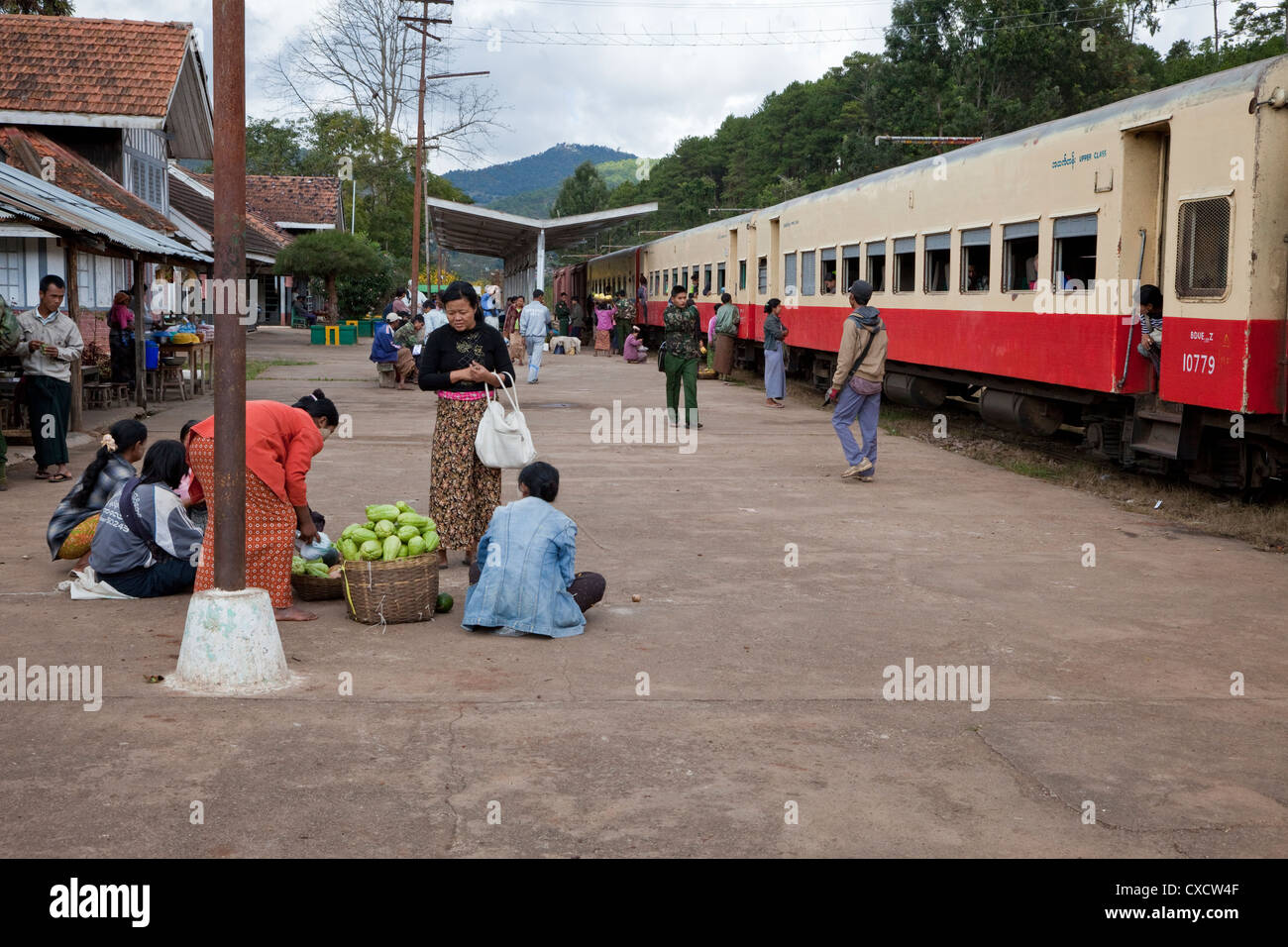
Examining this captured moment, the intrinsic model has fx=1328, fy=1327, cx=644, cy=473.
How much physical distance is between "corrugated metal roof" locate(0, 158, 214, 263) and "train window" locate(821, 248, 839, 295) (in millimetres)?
9562

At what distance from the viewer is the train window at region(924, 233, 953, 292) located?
15.8 m

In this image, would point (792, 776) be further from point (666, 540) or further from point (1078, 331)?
point (1078, 331)

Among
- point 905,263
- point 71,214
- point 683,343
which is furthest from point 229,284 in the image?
point 905,263

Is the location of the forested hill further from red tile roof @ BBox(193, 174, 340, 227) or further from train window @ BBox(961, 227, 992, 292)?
train window @ BBox(961, 227, 992, 292)

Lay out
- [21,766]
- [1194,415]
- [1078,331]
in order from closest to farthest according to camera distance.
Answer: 1. [21,766]
2. [1194,415]
3. [1078,331]

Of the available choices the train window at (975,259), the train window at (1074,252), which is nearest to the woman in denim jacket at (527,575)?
the train window at (1074,252)

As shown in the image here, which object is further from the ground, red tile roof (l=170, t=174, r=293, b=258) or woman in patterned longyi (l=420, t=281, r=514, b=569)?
red tile roof (l=170, t=174, r=293, b=258)

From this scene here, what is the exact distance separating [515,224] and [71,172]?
17.3 m

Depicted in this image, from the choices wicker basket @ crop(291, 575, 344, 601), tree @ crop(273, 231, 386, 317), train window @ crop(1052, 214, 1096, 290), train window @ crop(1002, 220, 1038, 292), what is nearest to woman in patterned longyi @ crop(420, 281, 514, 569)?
wicker basket @ crop(291, 575, 344, 601)

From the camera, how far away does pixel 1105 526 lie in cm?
988

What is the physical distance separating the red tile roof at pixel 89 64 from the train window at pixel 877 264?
12209 mm

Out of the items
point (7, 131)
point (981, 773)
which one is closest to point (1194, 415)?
point (981, 773)

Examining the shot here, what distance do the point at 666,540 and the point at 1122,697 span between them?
411 centimetres

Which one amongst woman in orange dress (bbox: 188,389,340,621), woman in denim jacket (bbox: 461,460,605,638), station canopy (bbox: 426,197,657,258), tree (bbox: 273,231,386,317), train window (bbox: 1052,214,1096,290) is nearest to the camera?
woman in denim jacket (bbox: 461,460,605,638)
